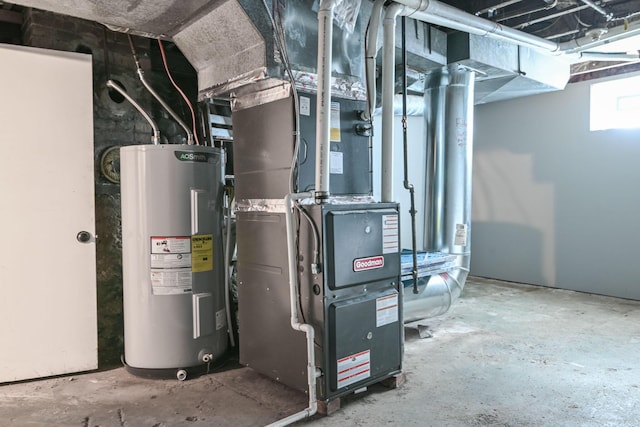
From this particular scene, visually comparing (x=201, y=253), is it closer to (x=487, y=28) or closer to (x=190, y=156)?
(x=190, y=156)

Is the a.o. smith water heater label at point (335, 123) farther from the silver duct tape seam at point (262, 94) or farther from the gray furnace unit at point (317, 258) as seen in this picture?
the silver duct tape seam at point (262, 94)

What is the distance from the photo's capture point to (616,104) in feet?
15.4

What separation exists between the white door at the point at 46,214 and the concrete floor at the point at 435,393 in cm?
21

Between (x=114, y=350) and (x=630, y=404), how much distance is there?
288 cm

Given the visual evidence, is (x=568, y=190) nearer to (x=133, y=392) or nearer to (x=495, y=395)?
(x=495, y=395)

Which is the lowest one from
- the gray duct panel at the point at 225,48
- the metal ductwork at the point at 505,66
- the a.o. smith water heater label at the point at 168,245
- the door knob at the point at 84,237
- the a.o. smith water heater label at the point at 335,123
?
the a.o. smith water heater label at the point at 168,245

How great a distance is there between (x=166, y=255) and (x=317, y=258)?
3.10ft

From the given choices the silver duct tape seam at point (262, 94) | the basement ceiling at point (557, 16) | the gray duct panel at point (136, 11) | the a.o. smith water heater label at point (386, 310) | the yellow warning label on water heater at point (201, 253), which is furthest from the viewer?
the basement ceiling at point (557, 16)

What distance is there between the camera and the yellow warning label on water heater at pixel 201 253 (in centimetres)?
265

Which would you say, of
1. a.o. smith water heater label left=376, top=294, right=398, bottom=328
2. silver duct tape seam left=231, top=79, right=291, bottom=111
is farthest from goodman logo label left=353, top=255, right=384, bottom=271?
silver duct tape seam left=231, top=79, right=291, bottom=111

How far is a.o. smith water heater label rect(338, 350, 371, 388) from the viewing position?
2240 mm

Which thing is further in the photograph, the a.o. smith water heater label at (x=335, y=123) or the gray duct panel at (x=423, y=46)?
the gray duct panel at (x=423, y=46)

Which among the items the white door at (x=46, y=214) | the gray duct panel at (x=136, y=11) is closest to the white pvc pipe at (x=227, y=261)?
the white door at (x=46, y=214)

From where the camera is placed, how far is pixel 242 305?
2.64 m
